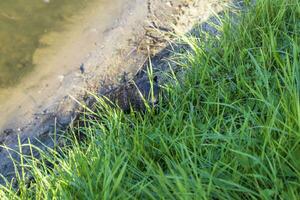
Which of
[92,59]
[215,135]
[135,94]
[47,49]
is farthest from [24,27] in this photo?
[215,135]

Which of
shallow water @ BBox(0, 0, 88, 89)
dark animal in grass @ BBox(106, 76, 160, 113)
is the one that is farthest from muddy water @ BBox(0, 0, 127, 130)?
dark animal in grass @ BBox(106, 76, 160, 113)

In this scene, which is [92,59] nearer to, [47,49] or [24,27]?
[47,49]

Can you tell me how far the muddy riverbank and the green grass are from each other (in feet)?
1.95

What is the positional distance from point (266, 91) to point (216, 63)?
0.50m

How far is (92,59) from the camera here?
3.92 m

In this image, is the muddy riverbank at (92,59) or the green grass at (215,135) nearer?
the green grass at (215,135)

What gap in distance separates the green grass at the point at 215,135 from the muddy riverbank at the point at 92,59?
593 mm

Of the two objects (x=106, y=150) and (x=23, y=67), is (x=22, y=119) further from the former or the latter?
(x=106, y=150)

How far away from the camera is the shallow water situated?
3988 mm

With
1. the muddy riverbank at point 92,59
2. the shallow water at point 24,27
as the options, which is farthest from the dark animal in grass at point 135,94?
the shallow water at point 24,27

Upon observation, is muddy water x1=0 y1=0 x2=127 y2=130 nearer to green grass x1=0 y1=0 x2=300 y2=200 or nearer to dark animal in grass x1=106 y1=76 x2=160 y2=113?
dark animal in grass x1=106 y1=76 x2=160 y2=113

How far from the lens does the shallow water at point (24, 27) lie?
3.99 metres

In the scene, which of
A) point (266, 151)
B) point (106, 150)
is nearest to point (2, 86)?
point (106, 150)

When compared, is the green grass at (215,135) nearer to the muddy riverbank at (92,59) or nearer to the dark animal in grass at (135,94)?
the dark animal in grass at (135,94)
